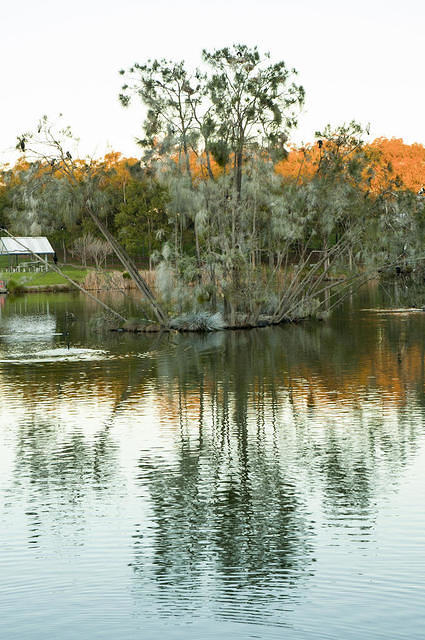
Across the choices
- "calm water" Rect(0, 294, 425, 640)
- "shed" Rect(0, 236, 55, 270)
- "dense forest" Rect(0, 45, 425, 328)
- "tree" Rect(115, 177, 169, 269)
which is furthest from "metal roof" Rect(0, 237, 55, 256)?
"calm water" Rect(0, 294, 425, 640)

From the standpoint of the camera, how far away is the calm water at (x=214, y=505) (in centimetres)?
749

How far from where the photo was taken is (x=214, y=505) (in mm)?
10648

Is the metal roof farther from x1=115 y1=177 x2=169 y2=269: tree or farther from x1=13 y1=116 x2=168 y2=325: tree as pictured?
x1=13 y1=116 x2=168 y2=325: tree

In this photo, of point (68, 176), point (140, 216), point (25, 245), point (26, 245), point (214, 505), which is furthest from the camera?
point (26, 245)

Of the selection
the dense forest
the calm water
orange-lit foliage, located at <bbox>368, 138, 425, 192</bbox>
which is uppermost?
orange-lit foliage, located at <bbox>368, 138, 425, 192</bbox>

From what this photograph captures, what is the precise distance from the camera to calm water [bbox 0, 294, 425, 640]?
7.49m

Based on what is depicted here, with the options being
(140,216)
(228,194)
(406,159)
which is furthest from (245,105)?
(406,159)

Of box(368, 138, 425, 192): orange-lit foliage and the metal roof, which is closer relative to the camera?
the metal roof

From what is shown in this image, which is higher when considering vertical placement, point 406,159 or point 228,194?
point 406,159

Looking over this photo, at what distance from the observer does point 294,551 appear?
8.91 m

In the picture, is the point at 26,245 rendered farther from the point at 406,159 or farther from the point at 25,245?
the point at 406,159

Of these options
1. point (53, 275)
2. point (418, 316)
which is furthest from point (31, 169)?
point (53, 275)

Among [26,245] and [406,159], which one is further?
[406,159]

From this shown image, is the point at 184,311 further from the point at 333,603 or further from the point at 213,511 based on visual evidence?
the point at 333,603
